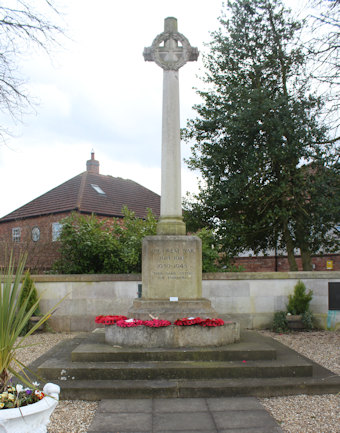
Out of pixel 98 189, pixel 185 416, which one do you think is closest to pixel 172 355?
pixel 185 416

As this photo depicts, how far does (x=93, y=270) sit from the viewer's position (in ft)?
33.2

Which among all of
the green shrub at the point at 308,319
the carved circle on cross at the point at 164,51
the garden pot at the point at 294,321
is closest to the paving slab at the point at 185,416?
the garden pot at the point at 294,321

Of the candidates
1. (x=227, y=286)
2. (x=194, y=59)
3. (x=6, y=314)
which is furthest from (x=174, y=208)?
(x=6, y=314)

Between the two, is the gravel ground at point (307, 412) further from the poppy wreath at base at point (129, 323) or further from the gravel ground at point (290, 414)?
the poppy wreath at base at point (129, 323)

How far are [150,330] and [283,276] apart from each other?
16.2 ft

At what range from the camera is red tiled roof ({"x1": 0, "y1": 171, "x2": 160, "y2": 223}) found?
22.2 meters

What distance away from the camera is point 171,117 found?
685 centimetres

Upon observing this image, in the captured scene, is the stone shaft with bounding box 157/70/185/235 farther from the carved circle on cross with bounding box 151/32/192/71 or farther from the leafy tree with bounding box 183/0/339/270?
the leafy tree with bounding box 183/0/339/270

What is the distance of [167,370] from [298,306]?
5.25 meters

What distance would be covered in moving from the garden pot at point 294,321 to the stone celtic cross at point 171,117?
4.10m

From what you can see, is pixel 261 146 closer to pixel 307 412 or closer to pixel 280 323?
pixel 280 323

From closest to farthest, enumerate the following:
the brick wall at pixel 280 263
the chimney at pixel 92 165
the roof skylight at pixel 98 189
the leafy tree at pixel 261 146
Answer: the leafy tree at pixel 261 146 < the brick wall at pixel 280 263 < the roof skylight at pixel 98 189 < the chimney at pixel 92 165

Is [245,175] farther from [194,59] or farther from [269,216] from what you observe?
[194,59]

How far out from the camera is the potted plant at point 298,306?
29.7 feet
